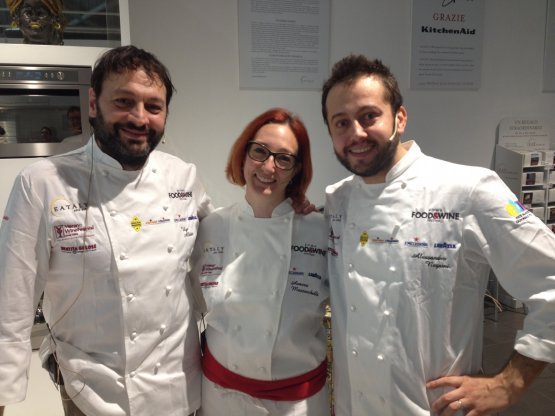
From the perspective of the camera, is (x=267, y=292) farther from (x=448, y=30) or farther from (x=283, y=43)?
(x=448, y=30)

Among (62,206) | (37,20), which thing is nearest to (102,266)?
(62,206)

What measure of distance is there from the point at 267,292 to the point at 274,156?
0.39 m

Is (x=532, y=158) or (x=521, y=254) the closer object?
(x=521, y=254)

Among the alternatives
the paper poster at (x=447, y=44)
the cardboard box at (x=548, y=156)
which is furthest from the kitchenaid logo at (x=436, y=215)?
the cardboard box at (x=548, y=156)

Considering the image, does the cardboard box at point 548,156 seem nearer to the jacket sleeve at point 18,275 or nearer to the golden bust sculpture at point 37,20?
the golden bust sculpture at point 37,20

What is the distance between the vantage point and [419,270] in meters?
1.08

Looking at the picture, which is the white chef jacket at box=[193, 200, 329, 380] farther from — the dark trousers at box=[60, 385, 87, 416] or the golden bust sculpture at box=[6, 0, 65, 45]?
the golden bust sculpture at box=[6, 0, 65, 45]

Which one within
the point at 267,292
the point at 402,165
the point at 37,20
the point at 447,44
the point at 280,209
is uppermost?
the point at 447,44

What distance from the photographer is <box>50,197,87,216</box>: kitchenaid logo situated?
113 cm

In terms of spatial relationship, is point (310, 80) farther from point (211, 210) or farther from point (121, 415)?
point (121, 415)

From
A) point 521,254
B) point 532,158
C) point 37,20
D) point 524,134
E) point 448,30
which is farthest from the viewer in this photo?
point 524,134

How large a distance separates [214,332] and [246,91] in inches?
62.7

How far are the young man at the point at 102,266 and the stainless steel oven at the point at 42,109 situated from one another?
59 centimetres

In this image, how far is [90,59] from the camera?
170 cm
